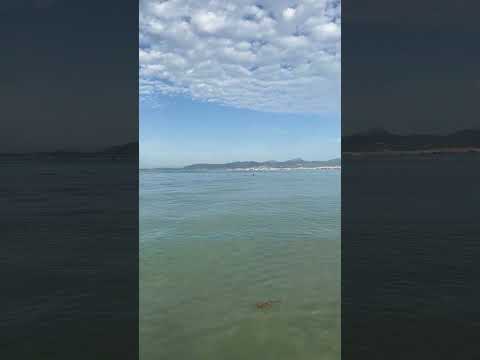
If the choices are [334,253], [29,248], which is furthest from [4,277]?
[334,253]

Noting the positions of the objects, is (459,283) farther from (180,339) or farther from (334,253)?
(180,339)

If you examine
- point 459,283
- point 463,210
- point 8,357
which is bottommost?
point 8,357

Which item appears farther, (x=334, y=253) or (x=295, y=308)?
(x=334, y=253)

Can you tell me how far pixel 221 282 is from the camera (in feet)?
22.2

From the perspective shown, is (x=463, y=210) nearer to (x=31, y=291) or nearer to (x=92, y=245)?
(x=92, y=245)

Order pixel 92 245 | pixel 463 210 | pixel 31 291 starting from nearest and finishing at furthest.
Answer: pixel 31 291 < pixel 92 245 < pixel 463 210

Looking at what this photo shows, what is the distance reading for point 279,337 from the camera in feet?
15.1

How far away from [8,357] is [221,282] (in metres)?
3.97

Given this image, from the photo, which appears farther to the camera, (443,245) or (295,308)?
(443,245)

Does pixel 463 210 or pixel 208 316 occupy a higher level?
pixel 463 210

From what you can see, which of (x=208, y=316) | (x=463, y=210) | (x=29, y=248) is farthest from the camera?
(x=463, y=210)

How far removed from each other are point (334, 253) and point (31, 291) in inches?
310

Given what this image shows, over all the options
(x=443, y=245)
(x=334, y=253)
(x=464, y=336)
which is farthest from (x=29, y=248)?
(x=443, y=245)

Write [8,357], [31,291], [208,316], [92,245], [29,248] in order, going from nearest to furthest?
[8,357], [208,316], [31,291], [29,248], [92,245]
